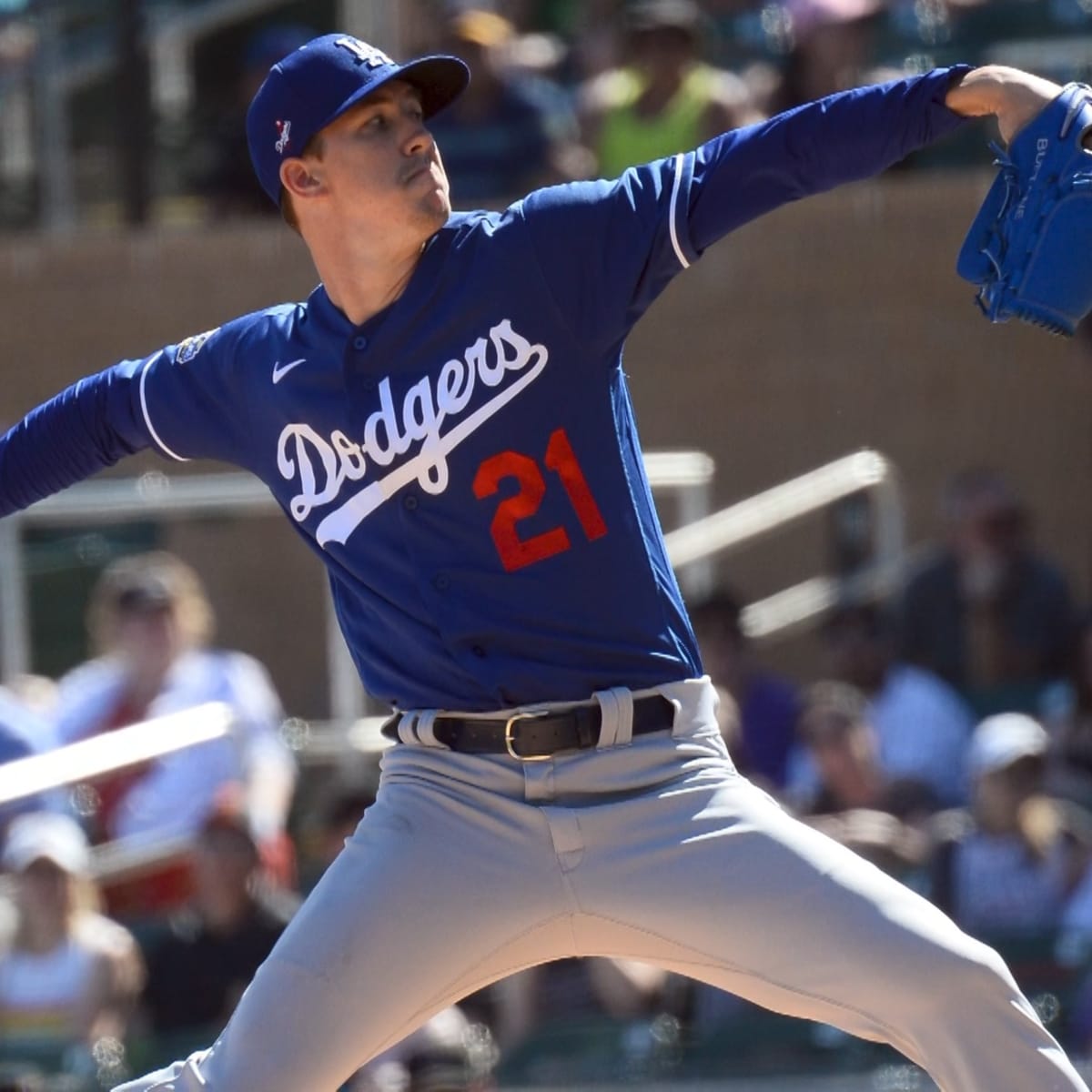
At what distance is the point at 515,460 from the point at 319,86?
658 mm

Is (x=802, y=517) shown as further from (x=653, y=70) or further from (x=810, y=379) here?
(x=653, y=70)

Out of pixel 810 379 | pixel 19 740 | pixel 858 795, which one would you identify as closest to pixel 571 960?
pixel 858 795

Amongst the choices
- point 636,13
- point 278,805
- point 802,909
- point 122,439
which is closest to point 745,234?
point 636,13

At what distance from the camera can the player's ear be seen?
351 cm

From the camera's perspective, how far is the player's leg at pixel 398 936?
3150 mm

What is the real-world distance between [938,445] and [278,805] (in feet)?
9.11

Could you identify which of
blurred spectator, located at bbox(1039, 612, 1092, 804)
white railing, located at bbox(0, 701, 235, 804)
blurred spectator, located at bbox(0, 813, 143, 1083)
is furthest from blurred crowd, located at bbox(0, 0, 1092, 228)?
blurred spectator, located at bbox(0, 813, 143, 1083)

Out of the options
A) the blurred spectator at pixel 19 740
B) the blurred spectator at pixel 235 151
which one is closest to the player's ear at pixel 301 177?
the blurred spectator at pixel 19 740

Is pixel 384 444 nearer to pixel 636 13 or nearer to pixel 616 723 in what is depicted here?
pixel 616 723

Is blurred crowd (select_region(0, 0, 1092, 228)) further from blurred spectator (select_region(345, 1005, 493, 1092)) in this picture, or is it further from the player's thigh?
the player's thigh

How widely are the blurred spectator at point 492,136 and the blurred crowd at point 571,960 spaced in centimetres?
200

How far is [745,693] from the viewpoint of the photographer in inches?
281

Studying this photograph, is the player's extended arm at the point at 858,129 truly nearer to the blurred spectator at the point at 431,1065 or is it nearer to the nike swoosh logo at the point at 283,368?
the nike swoosh logo at the point at 283,368

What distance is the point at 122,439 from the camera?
3.72m
